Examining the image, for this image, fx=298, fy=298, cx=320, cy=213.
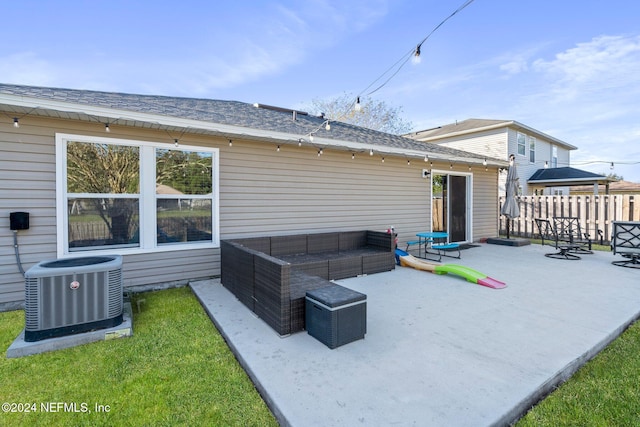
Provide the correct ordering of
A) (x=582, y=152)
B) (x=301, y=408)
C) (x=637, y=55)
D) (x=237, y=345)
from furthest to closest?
(x=582, y=152)
(x=637, y=55)
(x=237, y=345)
(x=301, y=408)

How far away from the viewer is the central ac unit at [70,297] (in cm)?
277

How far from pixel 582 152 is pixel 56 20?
89.6 feet

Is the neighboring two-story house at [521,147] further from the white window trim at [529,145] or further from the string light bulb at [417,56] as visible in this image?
the string light bulb at [417,56]

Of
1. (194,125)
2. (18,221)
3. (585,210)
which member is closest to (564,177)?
(585,210)

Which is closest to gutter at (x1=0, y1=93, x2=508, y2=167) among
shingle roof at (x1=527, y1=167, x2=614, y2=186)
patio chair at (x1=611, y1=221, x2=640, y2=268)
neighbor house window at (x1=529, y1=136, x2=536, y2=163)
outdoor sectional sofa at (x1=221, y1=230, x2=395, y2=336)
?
outdoor sectional sofa at (x1=221, y1=230, x2=395, y2=336)

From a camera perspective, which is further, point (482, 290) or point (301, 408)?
point (482, 290)

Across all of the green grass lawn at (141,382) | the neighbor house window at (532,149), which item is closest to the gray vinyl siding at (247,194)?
the green grass lawn at (141,382)

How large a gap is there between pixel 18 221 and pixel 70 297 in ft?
5.72

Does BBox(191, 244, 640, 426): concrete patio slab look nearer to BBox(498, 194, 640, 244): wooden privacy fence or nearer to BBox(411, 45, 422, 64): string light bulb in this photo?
BBox(411, 45, 422, 64): string light bulb

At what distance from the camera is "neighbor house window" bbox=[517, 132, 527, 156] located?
15.0 meters

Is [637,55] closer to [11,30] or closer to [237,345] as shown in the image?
[237,345]

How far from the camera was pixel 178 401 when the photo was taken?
2.06 meters

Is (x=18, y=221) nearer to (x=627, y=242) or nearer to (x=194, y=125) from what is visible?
(x=194, y=125)

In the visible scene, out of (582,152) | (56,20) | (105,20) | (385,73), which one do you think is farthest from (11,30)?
(582,152)
